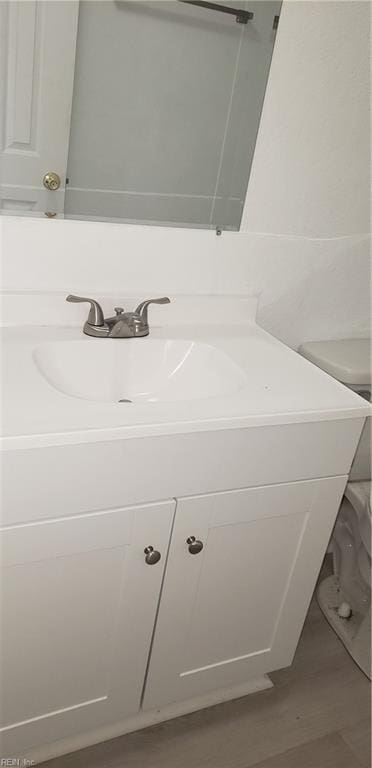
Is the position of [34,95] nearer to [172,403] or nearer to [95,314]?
[95,314]

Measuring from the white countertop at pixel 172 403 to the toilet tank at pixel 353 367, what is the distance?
268mm

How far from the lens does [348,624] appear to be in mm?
1764

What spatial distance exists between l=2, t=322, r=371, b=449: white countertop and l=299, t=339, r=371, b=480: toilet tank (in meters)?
0.27

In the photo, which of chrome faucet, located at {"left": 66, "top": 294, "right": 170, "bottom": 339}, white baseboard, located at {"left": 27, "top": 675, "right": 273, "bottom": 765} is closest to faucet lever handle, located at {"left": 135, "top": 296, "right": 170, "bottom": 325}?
chrome faucet, located at {"left": 66, "top": 294, "right": 170, "bottom": 339}

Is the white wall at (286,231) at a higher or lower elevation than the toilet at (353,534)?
higher

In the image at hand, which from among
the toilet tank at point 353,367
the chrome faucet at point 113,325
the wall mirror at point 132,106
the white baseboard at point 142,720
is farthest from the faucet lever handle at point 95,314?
the white baseboard at point 142,720

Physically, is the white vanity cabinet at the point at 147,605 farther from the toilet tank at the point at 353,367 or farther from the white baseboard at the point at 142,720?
the toilet tank at the point at 353,367

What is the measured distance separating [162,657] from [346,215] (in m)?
1.16

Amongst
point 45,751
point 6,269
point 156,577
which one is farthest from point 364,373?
point 45,751

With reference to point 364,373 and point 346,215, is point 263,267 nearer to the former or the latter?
point 346,215

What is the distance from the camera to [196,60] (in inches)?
51.1

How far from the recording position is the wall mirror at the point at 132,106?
3.78 feet

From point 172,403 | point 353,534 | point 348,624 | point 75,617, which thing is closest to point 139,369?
point 172,403

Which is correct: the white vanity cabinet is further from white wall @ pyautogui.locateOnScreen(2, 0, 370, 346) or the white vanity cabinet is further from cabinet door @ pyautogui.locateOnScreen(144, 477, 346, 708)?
white wall @ pyautogui.locateOnScreen(2, 0, 370, 346)
